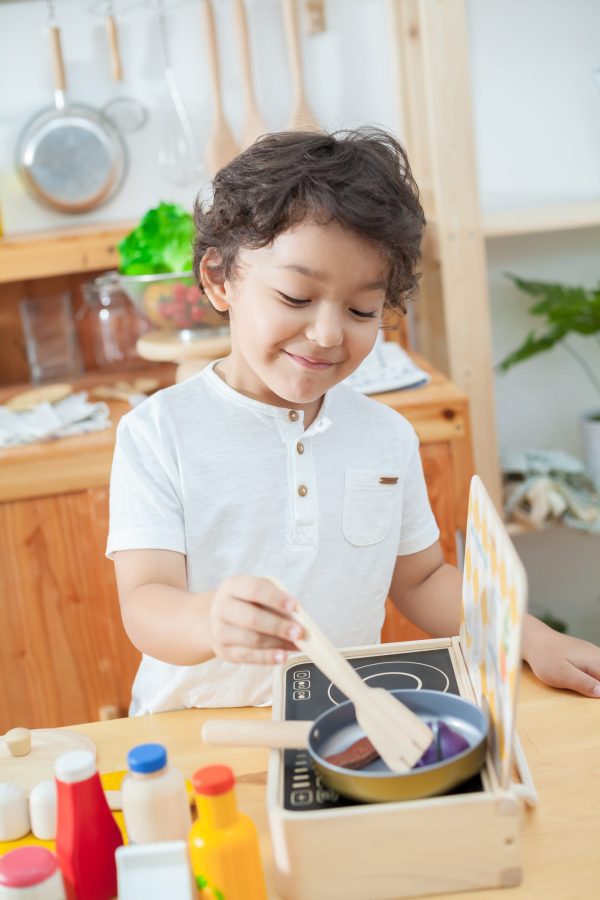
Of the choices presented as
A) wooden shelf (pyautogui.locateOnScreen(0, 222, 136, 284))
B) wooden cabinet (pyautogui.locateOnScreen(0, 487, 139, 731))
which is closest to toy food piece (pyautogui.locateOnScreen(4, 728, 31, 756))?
wooden cabinet (pyautogui.locateOnScreen(0, 487, 139, 731))

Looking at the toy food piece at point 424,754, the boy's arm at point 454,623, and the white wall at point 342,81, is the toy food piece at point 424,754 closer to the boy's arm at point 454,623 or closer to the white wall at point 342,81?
the boy's arm at point 454,623

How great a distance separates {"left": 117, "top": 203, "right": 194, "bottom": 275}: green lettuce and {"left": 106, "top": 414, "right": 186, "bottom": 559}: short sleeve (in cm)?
87

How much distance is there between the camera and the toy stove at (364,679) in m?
0.75

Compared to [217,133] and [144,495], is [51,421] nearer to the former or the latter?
[217,133]

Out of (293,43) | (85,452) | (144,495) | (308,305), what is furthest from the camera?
(293,43)

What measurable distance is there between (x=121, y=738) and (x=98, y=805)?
258 mm

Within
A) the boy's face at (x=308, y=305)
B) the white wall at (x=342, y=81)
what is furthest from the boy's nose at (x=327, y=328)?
the white wall at (x=342, y=81)

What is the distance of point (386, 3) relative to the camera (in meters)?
2.30

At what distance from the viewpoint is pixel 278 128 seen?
2330 millimetres

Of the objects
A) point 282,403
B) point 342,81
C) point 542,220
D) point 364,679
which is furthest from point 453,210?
point 364,679

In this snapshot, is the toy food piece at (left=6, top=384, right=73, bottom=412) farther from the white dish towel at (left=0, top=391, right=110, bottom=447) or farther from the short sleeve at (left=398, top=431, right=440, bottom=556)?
the short sleeve at (left=398, top=431, right=440, bottom=556)

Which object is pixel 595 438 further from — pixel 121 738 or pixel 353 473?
pixel 121 738

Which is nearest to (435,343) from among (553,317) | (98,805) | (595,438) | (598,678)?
(553,317)

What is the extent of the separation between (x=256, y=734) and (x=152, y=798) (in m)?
0.09
